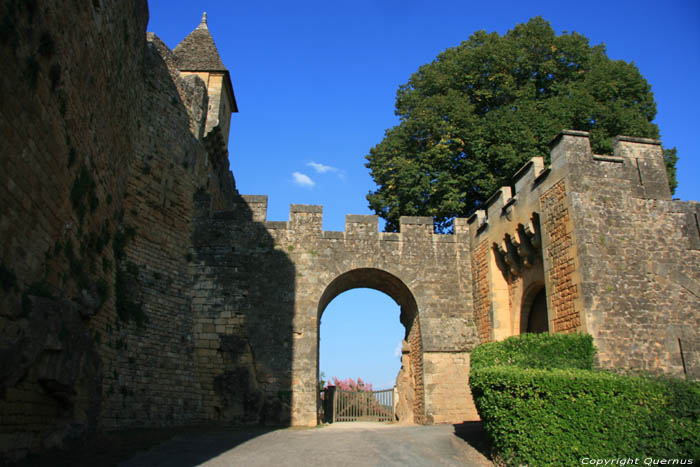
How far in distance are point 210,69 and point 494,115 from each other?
1029cm

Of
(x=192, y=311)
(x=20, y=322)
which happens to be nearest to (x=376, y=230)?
(x=192, y=311)

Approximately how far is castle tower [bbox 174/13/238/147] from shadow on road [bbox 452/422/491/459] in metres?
11.5

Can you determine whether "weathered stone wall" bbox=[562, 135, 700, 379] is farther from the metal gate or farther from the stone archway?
the metal gate

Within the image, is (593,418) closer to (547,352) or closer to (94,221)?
(547,352)

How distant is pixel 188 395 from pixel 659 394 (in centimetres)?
1031

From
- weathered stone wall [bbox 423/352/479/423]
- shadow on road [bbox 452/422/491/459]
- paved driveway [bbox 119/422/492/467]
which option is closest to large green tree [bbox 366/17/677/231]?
weathered stone wall [bbox 423/352/479/423]

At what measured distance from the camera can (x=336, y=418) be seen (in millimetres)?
18969

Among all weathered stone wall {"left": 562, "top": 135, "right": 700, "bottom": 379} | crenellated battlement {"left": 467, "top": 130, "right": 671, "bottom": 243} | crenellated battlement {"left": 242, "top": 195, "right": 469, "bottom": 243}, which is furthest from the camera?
crenellated battlement {"left": 242, "top": 195, "right": 469, "bottom": 243}

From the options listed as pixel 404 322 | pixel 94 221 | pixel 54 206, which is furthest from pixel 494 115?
pixel 54 206

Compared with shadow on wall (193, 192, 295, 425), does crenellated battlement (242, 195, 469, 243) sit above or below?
above

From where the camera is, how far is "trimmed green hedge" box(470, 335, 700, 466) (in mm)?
6973

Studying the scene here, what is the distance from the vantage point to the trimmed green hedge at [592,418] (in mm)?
6973

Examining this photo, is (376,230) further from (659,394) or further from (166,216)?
(659,394)

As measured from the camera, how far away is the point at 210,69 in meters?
17.2
